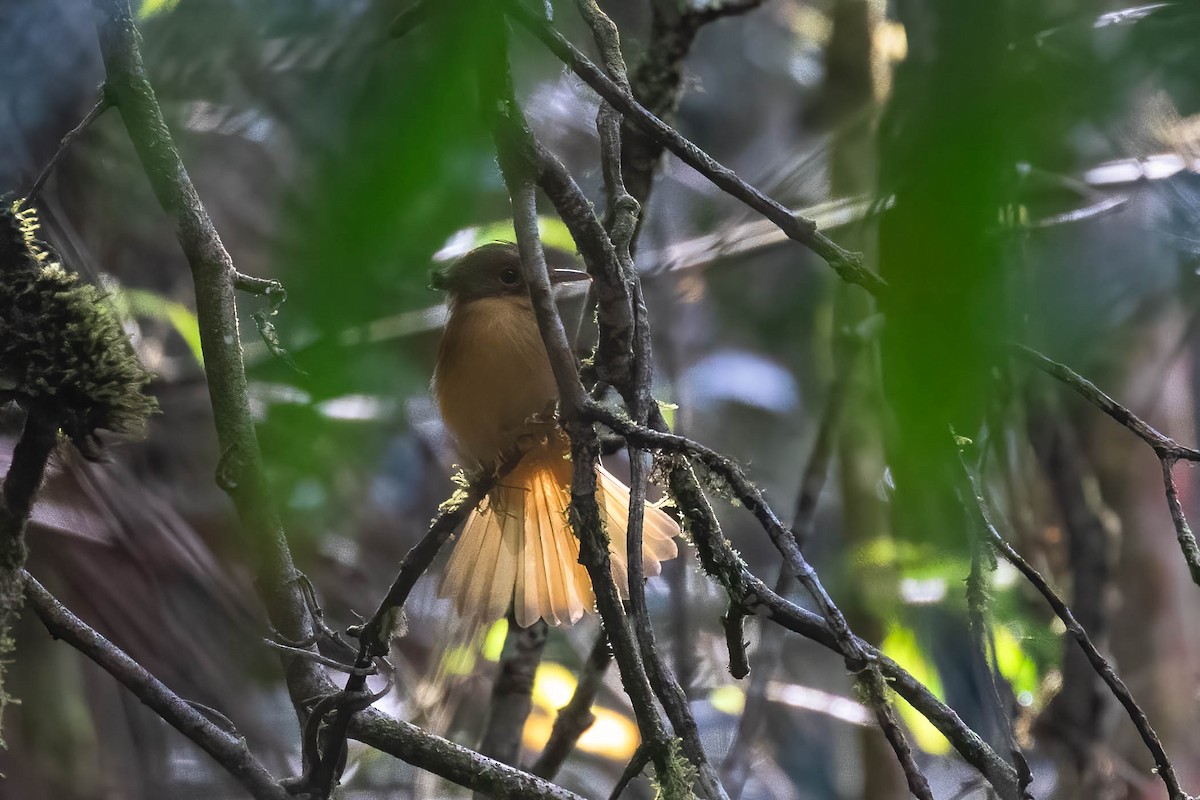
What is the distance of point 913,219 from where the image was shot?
396mm

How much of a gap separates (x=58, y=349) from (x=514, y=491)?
1.18m

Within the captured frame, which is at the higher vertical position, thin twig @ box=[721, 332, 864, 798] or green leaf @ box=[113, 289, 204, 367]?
green leaf @ box=[113, 289, 204, 367]

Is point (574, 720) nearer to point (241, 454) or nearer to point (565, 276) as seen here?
point (565, 276)

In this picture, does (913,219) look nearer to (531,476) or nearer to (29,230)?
(29,230)

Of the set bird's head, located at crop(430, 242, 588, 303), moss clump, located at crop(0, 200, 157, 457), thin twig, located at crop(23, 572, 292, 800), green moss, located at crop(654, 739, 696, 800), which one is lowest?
green moss, located at crop(654, 739, 696, 800)

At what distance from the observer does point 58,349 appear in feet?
4.03

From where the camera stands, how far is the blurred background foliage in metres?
0.41

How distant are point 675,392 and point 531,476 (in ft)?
3.79

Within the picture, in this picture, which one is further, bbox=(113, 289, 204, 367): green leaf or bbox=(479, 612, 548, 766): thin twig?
bbox=(113, 289, 204, 367): green leaf

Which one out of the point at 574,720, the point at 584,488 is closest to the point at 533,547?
the point at 574,720

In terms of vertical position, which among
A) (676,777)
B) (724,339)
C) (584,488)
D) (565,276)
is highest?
(724,339)

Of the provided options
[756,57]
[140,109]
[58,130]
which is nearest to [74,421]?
[140,109]

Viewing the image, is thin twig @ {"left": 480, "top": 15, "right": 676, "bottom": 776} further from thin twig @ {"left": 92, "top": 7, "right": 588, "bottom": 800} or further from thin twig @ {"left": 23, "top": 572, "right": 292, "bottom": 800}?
thin twig @ {"left": 23, "top": 572, "right": 292, "bottom": 800}

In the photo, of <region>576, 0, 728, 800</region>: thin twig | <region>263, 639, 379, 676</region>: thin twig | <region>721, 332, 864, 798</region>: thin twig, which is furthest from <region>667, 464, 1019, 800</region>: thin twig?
<region>721, 332, 864, 798</region>: thin twig
